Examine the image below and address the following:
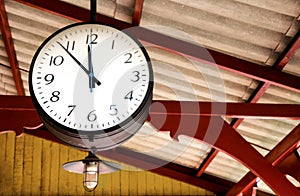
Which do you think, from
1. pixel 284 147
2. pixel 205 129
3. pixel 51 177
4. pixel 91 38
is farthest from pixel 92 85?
pixel 51 177

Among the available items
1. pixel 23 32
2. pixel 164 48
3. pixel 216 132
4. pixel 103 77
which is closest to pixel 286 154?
pixel 216 132

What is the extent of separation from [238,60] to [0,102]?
2.19 metres

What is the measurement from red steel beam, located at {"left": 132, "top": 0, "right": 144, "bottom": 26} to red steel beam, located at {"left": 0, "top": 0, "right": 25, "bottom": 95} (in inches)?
62.3

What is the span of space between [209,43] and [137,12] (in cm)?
72

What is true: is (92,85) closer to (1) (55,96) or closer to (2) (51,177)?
(1) (55,96)

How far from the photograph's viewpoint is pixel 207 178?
9453mm

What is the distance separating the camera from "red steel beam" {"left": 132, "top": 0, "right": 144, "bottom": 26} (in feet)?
16.2

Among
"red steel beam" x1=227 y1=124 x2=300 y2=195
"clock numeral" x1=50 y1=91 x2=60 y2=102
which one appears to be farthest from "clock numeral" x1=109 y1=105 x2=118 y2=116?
"red steel beam" x1=227 y1=124 x2=300 y2=195

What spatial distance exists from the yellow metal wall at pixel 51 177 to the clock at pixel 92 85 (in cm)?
692

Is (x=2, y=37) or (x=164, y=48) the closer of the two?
(x=164, y=48)

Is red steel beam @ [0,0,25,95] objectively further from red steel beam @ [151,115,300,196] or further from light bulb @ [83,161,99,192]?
light bulb @ [83,161,99,192]

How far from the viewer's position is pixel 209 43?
5.20 meters

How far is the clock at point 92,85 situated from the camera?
253 centimetres

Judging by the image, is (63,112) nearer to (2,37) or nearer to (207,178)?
(2,37)
